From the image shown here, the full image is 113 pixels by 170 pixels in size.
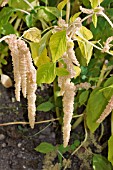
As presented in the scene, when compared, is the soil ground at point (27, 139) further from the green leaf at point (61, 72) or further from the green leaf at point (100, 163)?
the green leaf at point (61, 72)

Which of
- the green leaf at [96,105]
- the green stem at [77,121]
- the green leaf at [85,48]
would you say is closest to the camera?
the green leaf at [85,48]

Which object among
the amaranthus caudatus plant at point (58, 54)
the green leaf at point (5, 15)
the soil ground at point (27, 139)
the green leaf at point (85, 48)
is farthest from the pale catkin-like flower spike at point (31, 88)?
the soil ground at point (27, 139)

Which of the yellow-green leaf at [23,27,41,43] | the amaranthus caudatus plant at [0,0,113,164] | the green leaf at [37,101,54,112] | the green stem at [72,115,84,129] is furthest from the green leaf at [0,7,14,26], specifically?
the green stem at [72,115,84,129]

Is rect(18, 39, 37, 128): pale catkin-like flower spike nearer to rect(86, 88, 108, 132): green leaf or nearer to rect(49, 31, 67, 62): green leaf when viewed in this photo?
rect(49, 31, 67, 62): green leaf

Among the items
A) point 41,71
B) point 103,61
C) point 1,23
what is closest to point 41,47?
point 41,71

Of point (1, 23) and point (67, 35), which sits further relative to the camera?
point (1, 23)

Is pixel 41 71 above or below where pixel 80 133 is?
above

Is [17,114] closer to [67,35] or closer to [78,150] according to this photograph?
[78,150]

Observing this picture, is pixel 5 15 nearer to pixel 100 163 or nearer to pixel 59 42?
pixel 59 42
